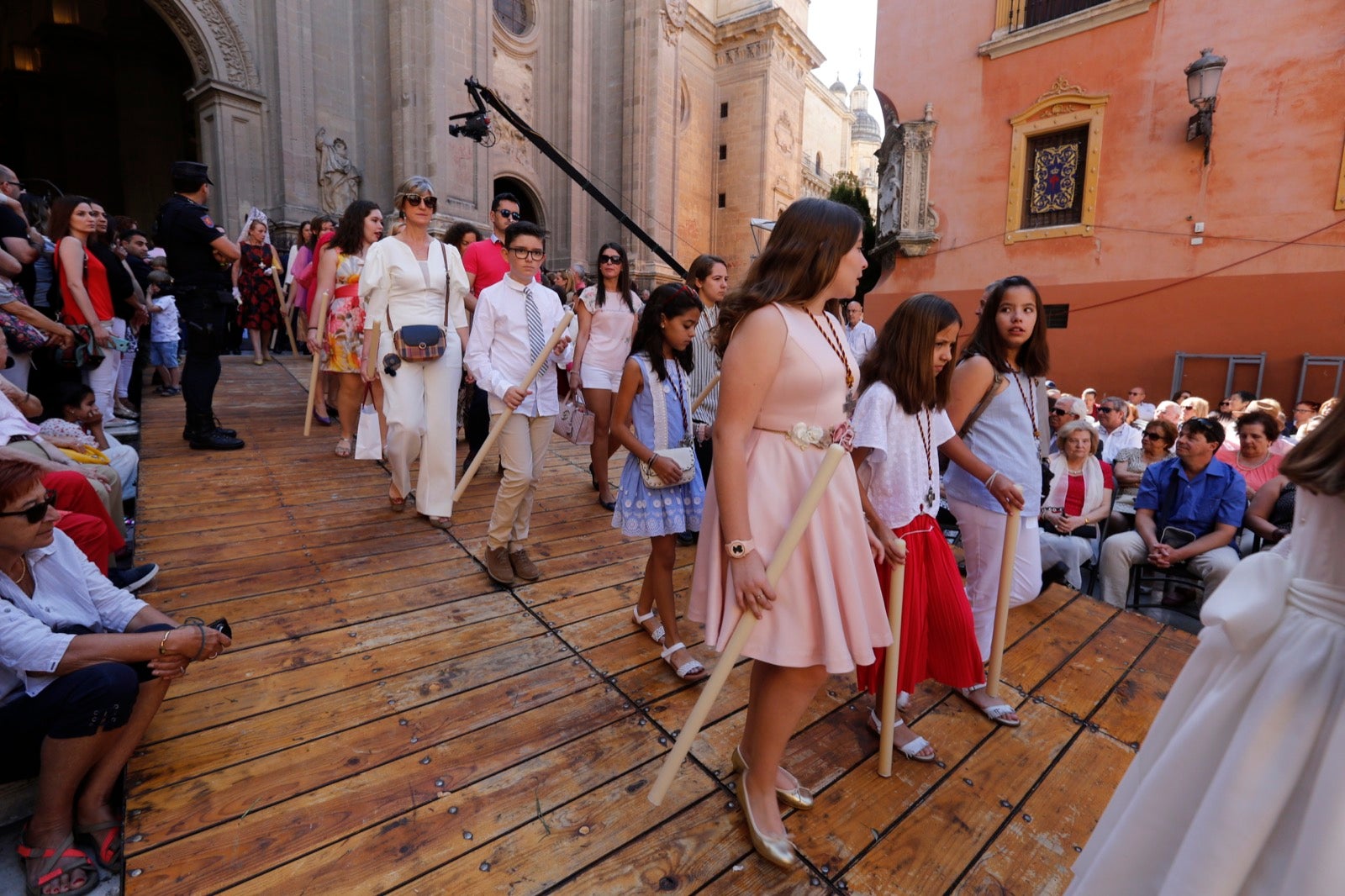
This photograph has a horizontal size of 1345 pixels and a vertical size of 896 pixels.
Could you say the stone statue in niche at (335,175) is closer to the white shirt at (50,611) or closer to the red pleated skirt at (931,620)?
the white shirt at (50,611)

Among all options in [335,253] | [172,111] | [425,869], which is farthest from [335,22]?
[425,869]

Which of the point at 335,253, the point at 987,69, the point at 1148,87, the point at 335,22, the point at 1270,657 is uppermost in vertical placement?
the point at 335,22

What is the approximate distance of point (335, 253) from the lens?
5184 millimetres

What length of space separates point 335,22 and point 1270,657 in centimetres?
1627

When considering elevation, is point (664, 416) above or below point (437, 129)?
below

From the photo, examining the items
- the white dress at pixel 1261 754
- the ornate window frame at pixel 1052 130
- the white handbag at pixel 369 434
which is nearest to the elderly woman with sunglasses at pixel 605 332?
the white handbag at pixel 369 434

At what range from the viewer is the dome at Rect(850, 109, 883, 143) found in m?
60.2

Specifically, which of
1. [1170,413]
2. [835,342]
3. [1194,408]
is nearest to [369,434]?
[835,342]

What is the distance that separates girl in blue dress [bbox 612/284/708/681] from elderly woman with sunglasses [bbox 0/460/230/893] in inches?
62.7

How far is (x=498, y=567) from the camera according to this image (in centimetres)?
358

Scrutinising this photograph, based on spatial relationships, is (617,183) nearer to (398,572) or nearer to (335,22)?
(335,22)

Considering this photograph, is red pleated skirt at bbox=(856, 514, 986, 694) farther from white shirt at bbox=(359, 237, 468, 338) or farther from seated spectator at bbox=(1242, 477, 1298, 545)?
seated spectator at bbox=(1242, 477, 1298, 545)

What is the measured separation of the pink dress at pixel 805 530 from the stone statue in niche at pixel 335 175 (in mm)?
12908

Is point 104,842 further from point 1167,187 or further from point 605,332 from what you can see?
point 1167,187
